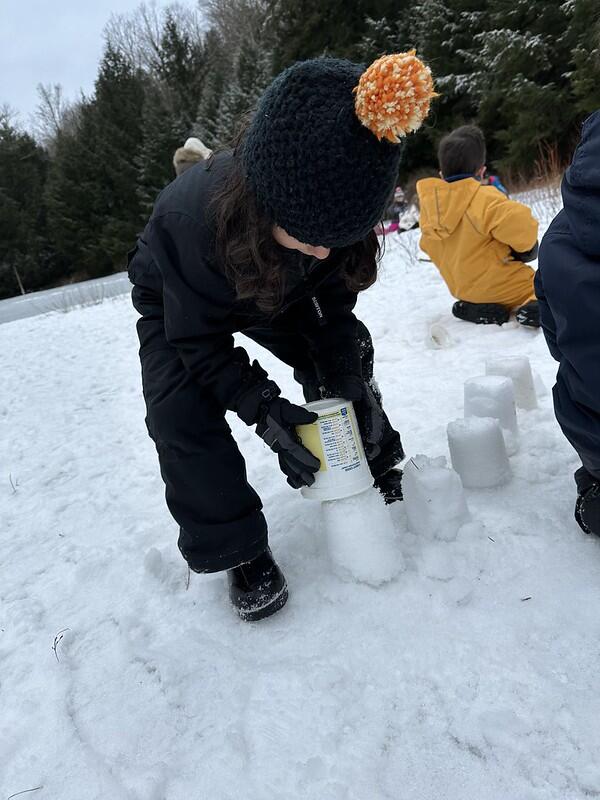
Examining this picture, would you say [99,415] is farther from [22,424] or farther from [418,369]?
[418,369]

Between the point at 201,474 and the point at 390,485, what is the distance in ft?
2.29

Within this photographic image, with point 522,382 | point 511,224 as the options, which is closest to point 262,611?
point 522,382

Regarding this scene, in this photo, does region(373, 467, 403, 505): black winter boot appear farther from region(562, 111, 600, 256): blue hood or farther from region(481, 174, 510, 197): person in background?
region(481, 174, 510, 197): person in background

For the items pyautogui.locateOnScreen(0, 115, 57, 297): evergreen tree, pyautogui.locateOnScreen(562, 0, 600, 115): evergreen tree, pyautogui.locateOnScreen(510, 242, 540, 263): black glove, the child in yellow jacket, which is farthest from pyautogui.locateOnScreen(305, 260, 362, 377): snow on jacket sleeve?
pyautogui.locateOnScreen(0, 115, 57, 297): evergreen tree

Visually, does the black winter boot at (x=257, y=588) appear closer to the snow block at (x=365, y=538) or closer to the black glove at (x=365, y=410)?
the snow block at (x=365, y=538)

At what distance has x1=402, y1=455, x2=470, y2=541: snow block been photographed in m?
1.52

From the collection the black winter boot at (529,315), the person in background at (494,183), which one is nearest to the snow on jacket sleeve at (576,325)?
the black winter boot at (529,315)

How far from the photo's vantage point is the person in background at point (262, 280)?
3.57ft

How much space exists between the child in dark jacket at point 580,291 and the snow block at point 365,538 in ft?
1.65

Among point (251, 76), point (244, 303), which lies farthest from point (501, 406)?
point (251, 76)

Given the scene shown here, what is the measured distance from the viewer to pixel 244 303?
147 centimetres

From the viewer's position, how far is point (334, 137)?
1.07 metres

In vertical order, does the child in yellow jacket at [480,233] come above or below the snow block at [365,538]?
above

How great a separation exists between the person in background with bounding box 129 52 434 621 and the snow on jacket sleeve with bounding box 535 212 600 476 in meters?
0.39
